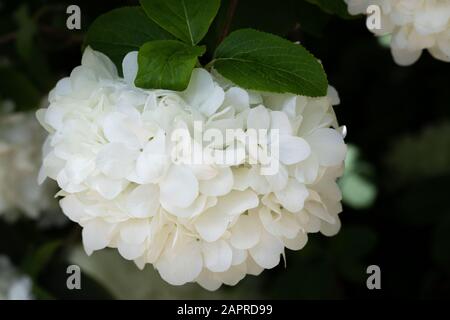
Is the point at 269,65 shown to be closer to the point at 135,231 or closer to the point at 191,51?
the point at 191,51

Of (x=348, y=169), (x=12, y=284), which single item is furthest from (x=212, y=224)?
(x=348, y=169)

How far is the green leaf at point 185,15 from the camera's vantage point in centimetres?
66

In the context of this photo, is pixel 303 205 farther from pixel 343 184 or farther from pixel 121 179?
pixel 343 184

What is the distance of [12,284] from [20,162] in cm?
16

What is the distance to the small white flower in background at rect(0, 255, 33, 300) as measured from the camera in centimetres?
90

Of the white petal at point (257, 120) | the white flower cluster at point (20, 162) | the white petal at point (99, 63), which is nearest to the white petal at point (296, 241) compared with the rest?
the white petal at point (257, 120)

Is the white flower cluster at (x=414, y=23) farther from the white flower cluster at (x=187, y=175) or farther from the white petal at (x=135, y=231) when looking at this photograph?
the white petal at (x=135, y=231)

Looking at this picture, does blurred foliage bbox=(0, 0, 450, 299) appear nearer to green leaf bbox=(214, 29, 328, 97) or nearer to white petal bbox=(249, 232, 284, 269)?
green leaf bbox=(214, 29, 328, 97)

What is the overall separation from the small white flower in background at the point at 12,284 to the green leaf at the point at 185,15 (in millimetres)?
390

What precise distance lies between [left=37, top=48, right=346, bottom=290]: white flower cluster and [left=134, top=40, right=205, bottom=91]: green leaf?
0.01 meters

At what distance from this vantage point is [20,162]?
102 cm

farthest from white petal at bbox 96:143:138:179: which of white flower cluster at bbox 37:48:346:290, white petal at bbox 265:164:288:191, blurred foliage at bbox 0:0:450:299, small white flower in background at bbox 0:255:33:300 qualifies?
small white flower in background at bbox 0:255:33:300

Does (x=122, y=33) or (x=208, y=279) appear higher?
(x=122, y=33)

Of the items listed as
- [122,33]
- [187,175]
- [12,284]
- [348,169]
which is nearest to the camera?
[187,175]
